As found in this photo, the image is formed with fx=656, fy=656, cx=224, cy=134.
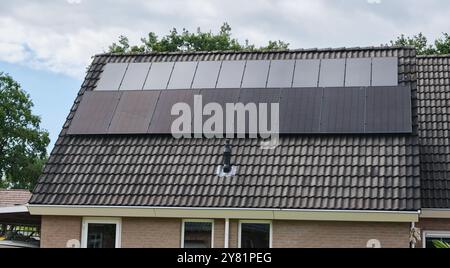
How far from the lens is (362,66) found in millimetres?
17547

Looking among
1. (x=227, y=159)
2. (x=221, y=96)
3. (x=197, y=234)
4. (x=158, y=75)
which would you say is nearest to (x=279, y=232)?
(x=197, y=234)

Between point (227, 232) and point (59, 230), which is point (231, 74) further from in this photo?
point (59, 230)

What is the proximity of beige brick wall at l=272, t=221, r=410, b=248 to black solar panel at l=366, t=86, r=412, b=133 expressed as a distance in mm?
2654

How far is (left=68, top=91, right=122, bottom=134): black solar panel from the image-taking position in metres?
17.2

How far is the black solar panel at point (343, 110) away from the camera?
15984 millimetres

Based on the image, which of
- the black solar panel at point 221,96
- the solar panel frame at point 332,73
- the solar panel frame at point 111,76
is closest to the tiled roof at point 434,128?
the solar panel frame at point 332,73

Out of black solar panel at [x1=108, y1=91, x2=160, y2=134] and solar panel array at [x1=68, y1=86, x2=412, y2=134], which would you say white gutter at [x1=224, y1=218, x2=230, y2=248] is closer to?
solar panel array at [x1=68, y1=86, x2=412, y2=134]

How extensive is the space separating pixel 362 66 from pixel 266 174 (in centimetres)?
445

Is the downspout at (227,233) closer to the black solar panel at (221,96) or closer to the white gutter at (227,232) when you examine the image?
the white gutter at (227,232)

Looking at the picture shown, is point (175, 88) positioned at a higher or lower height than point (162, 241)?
higher

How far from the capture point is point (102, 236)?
49.8ft

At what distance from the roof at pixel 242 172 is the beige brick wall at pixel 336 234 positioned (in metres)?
0.44

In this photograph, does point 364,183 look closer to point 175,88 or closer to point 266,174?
point 266,174

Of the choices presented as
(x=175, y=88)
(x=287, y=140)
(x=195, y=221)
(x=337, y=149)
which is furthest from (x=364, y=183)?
(x=175, y=88)
